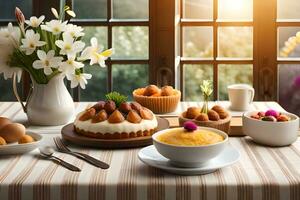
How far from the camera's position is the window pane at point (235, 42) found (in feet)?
11.0

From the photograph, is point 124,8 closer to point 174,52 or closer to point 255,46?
point 174,52

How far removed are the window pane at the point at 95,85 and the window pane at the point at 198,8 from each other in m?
0.50

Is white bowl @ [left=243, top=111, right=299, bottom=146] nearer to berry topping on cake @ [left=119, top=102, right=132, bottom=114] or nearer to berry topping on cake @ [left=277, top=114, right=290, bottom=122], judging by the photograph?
berry topping on cake @ [left=277, top=114, right=290, bottom=122]

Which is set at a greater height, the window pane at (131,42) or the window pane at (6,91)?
the window pane at (131,42)

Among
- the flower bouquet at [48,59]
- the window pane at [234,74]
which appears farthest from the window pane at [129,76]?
the flower bouquet at [48,59]

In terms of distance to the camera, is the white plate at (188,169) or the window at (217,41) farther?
the window at (217,41)

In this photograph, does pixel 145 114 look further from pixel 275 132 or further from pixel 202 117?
pixel 275 132

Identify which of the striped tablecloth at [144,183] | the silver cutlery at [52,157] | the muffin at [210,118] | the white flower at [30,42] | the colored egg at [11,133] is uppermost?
the white flower at [30,42]

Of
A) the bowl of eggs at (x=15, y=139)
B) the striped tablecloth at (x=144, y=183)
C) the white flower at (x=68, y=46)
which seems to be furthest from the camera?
the white flower at (x=68, y=46)

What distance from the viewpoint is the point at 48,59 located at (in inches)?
80.8

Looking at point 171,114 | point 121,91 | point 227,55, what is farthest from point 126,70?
point 171,114

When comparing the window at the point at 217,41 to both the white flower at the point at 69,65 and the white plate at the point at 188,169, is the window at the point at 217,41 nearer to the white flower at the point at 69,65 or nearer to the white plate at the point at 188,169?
the white flower at the point at 69,65

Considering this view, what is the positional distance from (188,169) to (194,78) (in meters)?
1.79

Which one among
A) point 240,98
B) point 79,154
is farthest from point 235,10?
point 79,154
